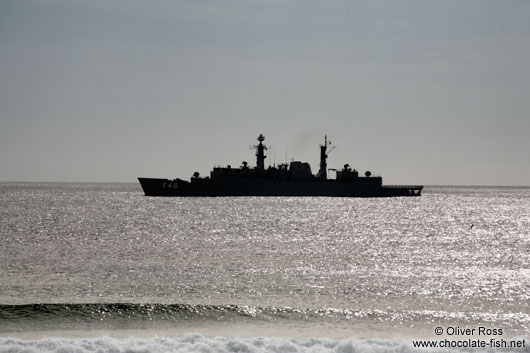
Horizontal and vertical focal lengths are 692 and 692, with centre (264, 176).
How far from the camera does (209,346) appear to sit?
1683 centimetres

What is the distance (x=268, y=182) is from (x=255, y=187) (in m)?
2.91

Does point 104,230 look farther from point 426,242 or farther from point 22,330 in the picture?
point 22,330

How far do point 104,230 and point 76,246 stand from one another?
16198 mm

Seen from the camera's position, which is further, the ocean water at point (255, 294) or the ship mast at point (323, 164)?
the ship mast at point (323, 164)

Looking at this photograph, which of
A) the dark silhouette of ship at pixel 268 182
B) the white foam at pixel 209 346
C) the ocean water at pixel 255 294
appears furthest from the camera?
the dark silhouette of ship at pixel 268 182

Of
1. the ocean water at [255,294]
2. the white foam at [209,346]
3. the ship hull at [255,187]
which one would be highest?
the ship hull at [255,187]

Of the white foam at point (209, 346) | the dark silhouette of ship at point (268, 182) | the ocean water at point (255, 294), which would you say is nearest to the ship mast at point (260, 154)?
the dark silhouette of ship at point (268, 182)

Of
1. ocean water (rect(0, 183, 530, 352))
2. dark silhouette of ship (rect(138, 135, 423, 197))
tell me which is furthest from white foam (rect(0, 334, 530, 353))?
dark silhouette of ship (rect(138, 135, 423, 197))

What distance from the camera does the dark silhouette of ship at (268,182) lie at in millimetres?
142000

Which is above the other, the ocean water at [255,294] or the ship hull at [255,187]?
the ship hull at [255,187]

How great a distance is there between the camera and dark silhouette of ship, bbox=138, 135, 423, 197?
142000 mm

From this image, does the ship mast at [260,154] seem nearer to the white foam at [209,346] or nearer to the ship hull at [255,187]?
the ship hull at [255,187]

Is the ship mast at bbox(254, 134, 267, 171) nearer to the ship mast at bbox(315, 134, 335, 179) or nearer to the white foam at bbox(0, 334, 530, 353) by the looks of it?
the ship mast at bbox(315, 134, 335, 179)

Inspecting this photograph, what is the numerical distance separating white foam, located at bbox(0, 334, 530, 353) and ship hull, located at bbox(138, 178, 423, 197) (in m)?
124
